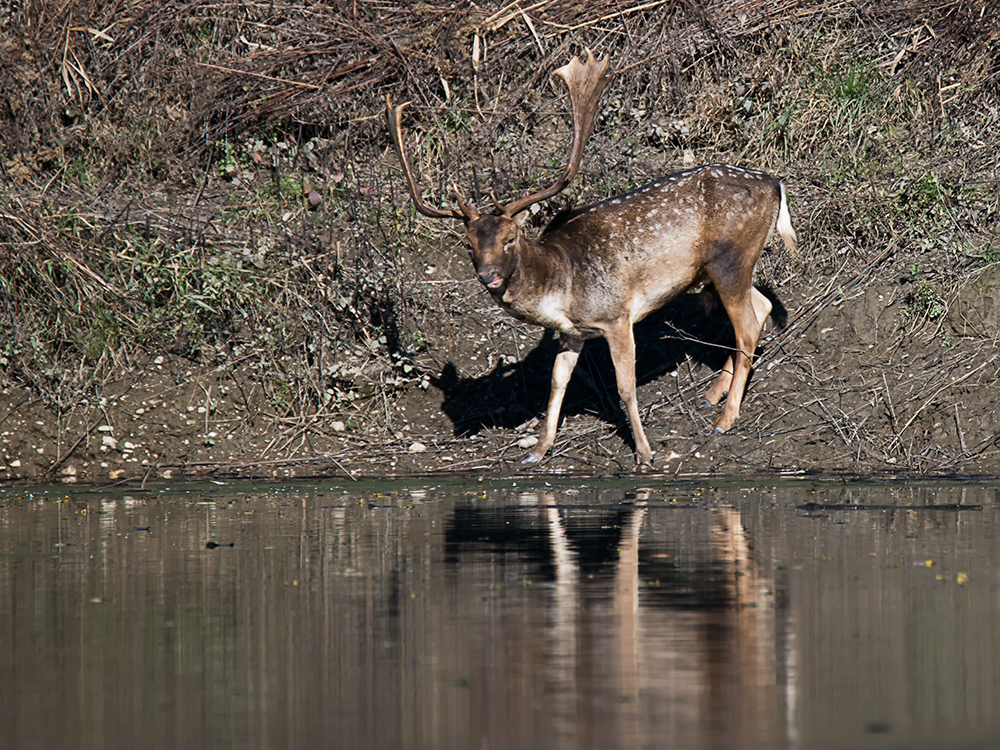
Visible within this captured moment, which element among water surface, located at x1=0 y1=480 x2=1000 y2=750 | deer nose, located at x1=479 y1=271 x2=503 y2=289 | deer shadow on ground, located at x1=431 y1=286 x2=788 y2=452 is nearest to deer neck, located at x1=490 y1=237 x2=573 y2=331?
deer nose, located at x1=479 y1=271 x2=503 y2=289

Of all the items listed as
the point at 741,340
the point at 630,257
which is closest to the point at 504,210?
the point at 630,257

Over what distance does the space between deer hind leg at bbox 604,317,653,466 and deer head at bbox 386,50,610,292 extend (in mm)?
1026

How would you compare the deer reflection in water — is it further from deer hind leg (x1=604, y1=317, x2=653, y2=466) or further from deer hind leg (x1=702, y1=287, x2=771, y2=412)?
deer hind leg (x1=702, y1=287, x2=771, y2=412)

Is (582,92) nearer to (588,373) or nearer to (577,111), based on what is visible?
(577,111)

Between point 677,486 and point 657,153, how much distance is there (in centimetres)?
548

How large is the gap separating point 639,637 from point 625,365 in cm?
526

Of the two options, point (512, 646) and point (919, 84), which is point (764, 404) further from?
point (512, 646)

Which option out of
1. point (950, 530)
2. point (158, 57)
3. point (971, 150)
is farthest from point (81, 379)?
point (971, 150)

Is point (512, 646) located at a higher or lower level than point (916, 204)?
lower

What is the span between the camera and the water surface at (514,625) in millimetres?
3943

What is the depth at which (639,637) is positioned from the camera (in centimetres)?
488

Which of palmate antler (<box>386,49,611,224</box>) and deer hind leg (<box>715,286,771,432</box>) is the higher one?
palmate antler (<box>386,49,611,224</box>)

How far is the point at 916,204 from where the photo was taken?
12039 mm

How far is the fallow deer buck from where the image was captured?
9867mm
